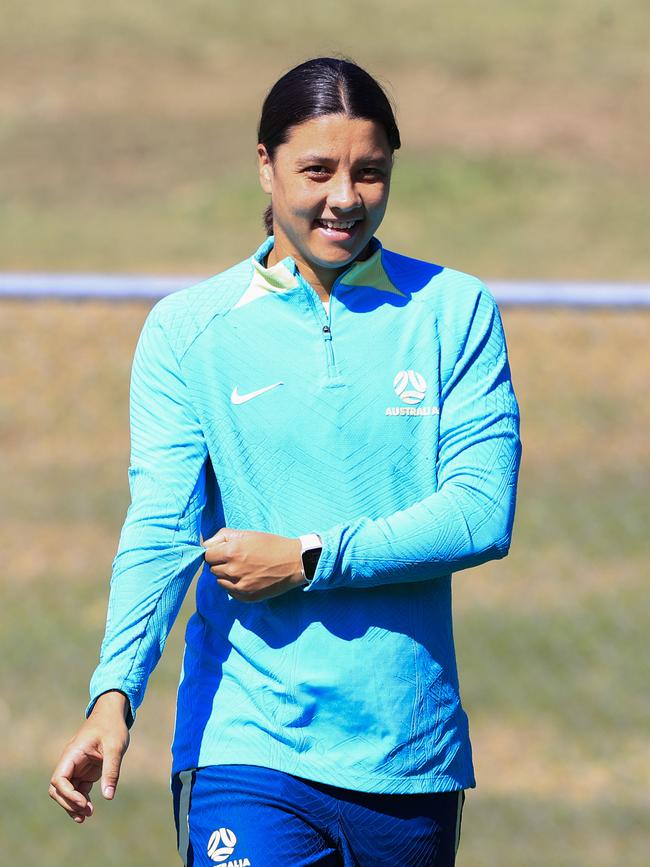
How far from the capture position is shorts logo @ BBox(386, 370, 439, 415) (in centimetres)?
251

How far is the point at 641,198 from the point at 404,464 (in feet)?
49.9

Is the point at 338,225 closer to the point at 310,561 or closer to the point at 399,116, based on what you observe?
the point at 310,561

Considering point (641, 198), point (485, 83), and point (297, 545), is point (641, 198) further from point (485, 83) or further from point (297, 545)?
point (297, 545)

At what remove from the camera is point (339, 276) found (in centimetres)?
256

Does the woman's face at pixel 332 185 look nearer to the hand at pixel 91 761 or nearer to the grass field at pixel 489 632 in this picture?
the hand at pixel 91 761

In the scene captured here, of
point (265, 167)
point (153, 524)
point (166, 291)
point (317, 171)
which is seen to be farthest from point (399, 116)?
point (153, 524)

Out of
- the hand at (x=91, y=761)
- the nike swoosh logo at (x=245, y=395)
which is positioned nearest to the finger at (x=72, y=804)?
the hand at (x=91, y=761)

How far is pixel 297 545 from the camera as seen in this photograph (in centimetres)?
242

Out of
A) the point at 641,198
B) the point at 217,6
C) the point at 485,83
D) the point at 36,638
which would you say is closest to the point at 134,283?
the point at 36,638

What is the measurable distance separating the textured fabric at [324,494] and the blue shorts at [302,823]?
0.11ft

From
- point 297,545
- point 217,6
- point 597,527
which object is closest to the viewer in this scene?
point 297,545

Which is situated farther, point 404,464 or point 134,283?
point 134,283

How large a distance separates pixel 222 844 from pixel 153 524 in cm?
53

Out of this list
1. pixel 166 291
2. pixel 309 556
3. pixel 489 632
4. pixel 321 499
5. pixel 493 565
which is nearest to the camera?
pixel 309 556
